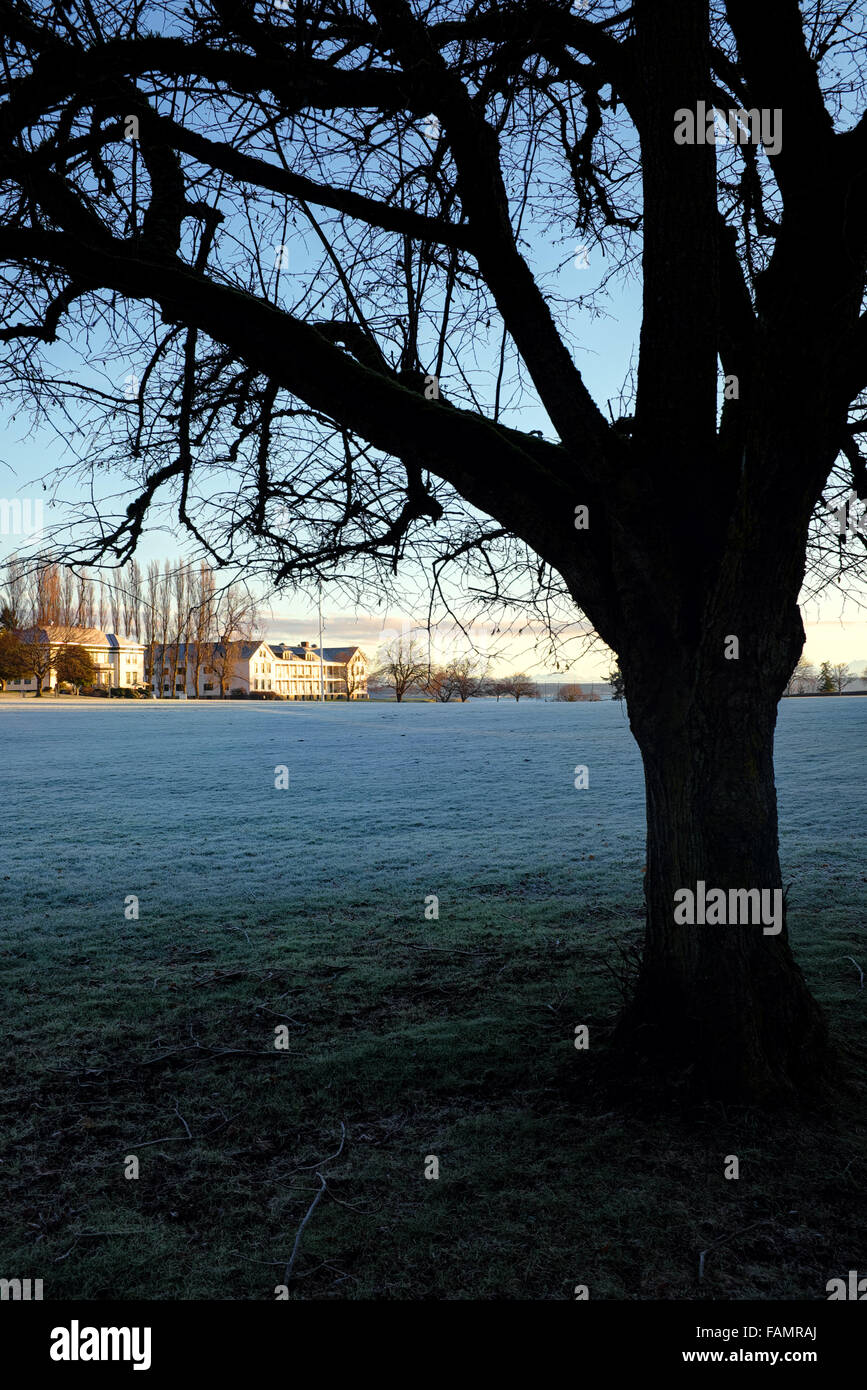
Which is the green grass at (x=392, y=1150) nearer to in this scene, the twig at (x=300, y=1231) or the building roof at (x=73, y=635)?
the twig at (x=300, y=1231)

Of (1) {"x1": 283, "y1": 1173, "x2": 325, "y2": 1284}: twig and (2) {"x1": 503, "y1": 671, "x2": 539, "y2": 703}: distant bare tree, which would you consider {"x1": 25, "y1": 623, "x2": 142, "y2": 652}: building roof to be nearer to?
(2) {"x1": 503, "y1": 671, "x2": 539, "y2": 703}: distant bare tree

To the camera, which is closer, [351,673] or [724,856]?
[724,856]

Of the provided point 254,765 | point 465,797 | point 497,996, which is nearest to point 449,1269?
point 497,996

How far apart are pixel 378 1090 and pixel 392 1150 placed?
0.63m

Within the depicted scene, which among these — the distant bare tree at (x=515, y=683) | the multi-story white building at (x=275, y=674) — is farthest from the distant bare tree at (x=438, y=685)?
the multi-story white building at (x=275, y=674)

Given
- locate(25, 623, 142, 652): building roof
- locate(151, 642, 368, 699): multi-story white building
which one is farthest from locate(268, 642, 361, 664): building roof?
locate(25, 623, 142, 652): building roof

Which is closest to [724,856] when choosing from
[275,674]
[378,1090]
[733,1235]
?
[733,1235]

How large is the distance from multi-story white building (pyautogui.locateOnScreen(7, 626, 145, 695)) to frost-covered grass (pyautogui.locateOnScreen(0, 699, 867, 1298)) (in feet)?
170

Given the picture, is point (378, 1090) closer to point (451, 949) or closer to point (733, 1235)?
point (733, 1235)

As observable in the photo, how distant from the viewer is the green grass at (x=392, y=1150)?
118 inches

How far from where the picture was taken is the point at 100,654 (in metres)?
70.9

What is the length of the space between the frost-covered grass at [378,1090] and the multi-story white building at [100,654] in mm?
51867
